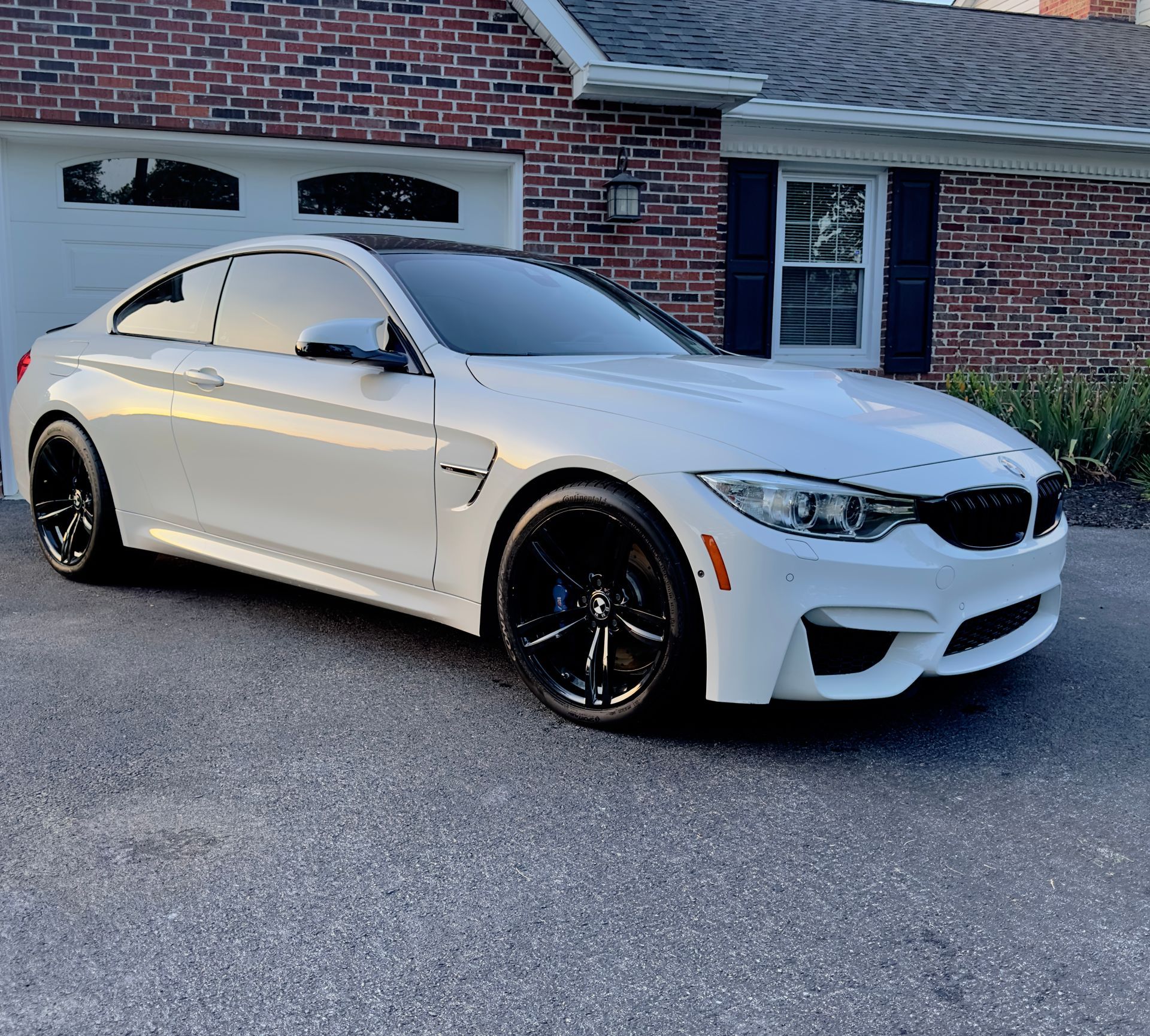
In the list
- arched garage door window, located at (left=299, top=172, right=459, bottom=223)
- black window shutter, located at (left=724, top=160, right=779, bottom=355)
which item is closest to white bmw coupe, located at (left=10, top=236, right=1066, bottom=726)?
arched garage door window, located at (left=299, top=172, right=459, bottom=223)

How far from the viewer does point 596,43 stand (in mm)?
8109

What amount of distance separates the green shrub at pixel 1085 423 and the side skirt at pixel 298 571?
587cm

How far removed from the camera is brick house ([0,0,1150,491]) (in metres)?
7.79

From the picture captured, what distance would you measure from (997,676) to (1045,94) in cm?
952

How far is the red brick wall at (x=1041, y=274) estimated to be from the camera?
10.9 metres

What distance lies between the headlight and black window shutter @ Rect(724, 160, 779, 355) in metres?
7.07

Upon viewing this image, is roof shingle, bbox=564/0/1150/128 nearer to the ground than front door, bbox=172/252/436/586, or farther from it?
farther from it

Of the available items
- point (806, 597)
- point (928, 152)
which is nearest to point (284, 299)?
point (806, 597)

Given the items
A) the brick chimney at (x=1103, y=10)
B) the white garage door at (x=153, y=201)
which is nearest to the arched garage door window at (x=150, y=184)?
the white garage door at (x=153, y=201)

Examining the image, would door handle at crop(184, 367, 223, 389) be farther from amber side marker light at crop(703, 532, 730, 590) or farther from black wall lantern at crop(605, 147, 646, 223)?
black wall lantern at crop(605, 147, 646, 223)

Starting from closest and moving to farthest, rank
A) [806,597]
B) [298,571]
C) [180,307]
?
[806,597]
[298,571]
[180,307]

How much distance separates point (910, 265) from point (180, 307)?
24.8ft

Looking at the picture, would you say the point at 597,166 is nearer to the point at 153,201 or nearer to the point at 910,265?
the point at 153,201

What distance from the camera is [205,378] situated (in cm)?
462
